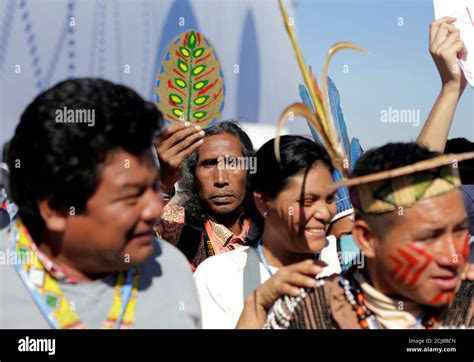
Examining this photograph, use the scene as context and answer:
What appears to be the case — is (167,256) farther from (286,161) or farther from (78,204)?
(286,161)

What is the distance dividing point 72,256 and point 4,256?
0.60 feet

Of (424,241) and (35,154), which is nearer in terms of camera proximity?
(35,154)

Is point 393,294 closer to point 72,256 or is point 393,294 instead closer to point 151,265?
point 151,265

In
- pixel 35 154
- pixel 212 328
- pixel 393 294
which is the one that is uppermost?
pixel 35 154

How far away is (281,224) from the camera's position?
2.83 metres

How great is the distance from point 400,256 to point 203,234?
5.33 feet

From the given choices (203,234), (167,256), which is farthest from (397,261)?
(203,234)

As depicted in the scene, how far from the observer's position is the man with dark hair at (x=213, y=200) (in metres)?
3.55

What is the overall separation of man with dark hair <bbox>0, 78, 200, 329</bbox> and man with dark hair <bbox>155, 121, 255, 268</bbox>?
4.77 feet

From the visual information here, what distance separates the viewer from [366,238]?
2.21 metres

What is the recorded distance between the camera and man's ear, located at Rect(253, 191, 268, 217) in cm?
294

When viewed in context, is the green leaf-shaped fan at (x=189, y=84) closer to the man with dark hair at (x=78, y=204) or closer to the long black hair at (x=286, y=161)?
the long black hair at (x=286, y=161)

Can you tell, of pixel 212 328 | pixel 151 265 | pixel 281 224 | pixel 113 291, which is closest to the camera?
pixel 113 291
